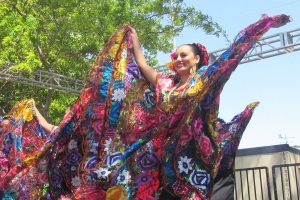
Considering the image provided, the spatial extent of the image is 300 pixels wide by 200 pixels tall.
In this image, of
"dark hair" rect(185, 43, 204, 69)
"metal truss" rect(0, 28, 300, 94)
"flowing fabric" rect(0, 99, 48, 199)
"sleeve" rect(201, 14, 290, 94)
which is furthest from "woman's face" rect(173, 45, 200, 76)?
"metal truss" rect(0, 28, 300, 94)

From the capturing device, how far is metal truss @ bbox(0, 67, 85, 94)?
9680 millimetres

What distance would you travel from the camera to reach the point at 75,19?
10.2 metres

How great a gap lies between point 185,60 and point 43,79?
862 centimetres

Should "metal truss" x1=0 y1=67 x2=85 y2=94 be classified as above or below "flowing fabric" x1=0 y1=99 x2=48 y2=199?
above

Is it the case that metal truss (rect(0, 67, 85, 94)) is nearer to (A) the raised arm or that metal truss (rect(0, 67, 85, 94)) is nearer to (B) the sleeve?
(A) the raised arm

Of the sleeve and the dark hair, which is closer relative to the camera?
the sleeve

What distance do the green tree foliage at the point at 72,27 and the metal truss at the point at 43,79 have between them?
219 millimetres

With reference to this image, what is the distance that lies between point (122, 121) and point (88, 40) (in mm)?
8277

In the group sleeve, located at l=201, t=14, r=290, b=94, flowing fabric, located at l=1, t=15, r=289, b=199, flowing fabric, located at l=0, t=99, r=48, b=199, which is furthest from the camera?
flowing fabric, located at l=0, t=99, r=48, b=199

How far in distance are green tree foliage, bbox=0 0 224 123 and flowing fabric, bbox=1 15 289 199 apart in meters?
7.49

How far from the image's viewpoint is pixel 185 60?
227cm

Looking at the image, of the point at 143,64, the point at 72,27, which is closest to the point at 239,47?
the point at 143,64

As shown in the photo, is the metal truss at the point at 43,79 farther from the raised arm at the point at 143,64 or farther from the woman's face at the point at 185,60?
the woman's face at the point at 185,60

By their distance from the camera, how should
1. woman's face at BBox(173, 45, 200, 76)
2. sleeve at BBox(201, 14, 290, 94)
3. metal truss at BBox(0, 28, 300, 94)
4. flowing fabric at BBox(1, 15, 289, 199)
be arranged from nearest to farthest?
1. sleeve at BBox(201, 14, 290, 94)
2. flowing fabric at BBox(1, 15, 289, 199)
3. woman's face at BBox(173, 45, 200, 76)
4. metal truss at BBox(0, 28, 300, 94)
